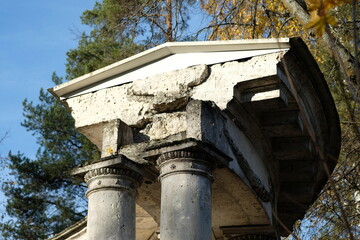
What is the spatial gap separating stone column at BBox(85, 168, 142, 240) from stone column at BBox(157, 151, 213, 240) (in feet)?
1.60

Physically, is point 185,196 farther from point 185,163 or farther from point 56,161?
point 56,161

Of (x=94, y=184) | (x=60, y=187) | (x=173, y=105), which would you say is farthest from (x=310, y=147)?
(x=60, y=187)

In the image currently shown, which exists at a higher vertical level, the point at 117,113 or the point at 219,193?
the point at 117,113

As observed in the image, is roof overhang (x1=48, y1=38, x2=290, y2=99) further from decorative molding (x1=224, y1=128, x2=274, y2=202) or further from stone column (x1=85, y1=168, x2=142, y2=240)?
stone column (x1=85, y1=168, x2=142, y2=240)

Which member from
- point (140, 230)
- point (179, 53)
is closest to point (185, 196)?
point (179, 53)

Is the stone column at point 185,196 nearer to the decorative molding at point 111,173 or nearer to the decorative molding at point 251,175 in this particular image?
the decorative molding at point 111,173

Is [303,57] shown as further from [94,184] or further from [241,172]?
[94,184]

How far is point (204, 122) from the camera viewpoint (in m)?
7.64

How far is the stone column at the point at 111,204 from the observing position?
24.8 feet

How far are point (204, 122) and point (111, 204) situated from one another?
1332 mm

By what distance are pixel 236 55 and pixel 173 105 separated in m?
0.92

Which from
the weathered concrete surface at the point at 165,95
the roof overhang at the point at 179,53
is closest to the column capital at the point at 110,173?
the weathered concrete surface at the point at 165,95

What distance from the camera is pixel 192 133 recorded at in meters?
7.63

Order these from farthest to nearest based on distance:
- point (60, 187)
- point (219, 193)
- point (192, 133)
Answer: point (60, 187), point (219, 193), point (192, 133)
